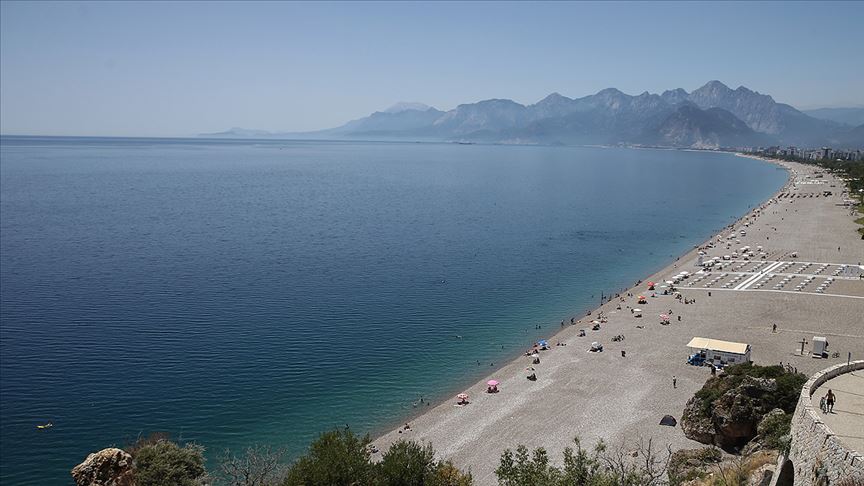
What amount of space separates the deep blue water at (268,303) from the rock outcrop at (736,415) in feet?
47.1

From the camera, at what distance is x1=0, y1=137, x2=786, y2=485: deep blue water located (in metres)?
31.0

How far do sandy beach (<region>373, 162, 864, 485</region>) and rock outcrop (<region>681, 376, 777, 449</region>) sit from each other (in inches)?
43.6

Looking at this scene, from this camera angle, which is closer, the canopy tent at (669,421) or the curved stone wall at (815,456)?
the curved stone wall at (815,456)

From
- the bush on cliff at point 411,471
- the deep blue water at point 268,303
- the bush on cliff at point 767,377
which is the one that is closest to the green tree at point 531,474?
the bush on cliff at point 411,471

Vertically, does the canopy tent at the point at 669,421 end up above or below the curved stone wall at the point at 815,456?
below

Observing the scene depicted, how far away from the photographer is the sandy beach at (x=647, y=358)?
93.0 ft

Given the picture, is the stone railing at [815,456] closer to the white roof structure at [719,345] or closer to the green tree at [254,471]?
the white roof structure at [719,345]

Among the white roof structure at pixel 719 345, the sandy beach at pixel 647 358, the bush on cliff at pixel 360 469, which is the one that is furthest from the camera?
the white roof structure at pixel 719 345

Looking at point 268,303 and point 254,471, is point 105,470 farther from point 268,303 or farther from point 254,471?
point 268,303

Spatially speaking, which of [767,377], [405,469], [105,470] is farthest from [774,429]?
[105,470]

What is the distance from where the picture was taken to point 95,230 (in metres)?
78.1

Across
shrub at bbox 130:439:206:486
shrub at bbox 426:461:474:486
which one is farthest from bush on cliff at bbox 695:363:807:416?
shrub at bbox 130:439:206:486

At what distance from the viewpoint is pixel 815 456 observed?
49.5 ft

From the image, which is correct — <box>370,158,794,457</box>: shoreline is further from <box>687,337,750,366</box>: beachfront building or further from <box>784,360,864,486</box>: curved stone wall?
<box>784,360,864,486</box>: curved stone wall
